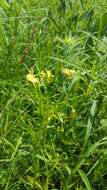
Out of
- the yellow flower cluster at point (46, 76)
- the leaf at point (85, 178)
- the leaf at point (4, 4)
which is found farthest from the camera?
the leaf at point (4, 4)

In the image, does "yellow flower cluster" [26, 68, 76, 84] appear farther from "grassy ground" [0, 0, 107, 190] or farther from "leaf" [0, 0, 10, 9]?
"leaf" [0, 0, 10, 9]

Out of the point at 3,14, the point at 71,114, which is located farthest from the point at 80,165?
the point at 3,14

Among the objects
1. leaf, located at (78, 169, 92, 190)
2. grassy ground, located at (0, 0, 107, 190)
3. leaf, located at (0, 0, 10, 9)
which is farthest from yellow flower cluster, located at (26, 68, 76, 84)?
leaf, located at (0, 0, 10, 9)

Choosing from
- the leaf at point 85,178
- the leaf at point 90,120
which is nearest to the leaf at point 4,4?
the leaf at point 90,120

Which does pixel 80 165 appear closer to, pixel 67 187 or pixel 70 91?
pixel 67 187

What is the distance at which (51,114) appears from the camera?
5.27 feet

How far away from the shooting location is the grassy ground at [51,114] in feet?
5.22

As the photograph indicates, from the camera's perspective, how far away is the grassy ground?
1590 mm

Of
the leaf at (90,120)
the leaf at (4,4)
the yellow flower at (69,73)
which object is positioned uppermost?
the leaf at (4,4)

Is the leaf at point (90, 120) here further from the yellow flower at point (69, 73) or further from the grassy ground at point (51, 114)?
the yellow flower at point (69, 73)

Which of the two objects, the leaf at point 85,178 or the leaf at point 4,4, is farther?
the leaf at point 4,4

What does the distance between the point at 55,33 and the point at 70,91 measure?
1.42 ft

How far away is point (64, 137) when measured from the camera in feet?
5.50

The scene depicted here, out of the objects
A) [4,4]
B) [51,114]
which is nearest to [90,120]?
→ [51,114]
